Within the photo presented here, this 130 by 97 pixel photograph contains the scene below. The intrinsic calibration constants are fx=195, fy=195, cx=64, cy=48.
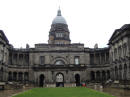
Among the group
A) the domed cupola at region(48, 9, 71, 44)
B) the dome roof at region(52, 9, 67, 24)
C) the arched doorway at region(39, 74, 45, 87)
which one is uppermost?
the dome roof at region(52, 9, 67, 24)

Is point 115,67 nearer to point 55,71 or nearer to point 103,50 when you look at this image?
point 103,50

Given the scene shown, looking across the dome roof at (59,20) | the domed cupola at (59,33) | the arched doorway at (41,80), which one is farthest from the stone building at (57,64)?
the dome roof at (59,20)

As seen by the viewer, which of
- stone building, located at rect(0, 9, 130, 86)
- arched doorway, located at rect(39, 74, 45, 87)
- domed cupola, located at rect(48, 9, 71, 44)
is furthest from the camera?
domed cupola, located at rect(48, 9, 71, 44)

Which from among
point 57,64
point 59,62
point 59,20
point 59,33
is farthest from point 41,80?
point 59,20

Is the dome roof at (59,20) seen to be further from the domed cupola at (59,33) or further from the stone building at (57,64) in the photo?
the stone building at (57,64)

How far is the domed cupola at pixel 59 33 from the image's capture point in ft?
288

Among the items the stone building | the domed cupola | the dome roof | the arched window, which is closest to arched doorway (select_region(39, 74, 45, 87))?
the stone building

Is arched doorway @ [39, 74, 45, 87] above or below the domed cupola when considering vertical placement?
below

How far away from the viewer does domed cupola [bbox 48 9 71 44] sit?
288ft

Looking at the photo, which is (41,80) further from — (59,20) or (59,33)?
(59,20)

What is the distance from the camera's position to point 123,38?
4919cm

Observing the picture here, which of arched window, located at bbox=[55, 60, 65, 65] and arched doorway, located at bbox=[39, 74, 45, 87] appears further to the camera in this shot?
arched window, located at bbox=[55, 60, 65, 65]

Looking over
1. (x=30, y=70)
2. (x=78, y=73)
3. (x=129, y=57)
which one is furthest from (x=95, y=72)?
(x=129, y=57)

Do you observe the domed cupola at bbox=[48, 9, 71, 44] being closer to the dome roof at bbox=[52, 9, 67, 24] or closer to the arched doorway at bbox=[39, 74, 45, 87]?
the dome roof at bbox=[52, 9, 67, 24]
